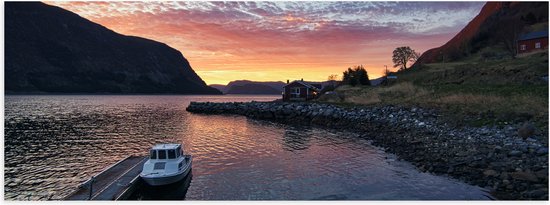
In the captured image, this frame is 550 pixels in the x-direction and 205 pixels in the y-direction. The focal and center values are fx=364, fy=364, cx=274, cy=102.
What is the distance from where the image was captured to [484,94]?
153ft

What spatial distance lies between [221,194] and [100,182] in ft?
26.0

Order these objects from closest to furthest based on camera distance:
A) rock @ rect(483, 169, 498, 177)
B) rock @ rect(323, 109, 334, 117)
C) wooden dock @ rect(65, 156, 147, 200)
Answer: wooden dock @ rect(65, 156, 147, 200)
rock @ rect(483, 169, 498, 177)
rock @ rect(323, 109, 334, 117)

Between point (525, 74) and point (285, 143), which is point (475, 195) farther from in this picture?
point (525, 74)

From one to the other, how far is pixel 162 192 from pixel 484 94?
41917 mm

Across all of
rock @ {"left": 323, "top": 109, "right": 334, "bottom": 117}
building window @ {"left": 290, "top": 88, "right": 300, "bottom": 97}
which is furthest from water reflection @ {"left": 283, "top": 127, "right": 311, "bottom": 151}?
building window @ {"left": 290, "top": 88, "right": 300, "bottom": 97}

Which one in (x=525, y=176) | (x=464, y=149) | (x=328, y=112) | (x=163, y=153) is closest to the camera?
(x=525, y=176)

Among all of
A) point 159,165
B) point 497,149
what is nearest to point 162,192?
point 159,165

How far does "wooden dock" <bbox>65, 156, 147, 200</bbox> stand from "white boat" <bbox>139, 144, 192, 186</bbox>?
0.88m

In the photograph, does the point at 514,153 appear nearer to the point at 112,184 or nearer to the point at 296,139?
the point at 296,139

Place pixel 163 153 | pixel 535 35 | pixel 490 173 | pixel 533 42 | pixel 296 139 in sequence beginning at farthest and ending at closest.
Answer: pixel 535 35, pixel 533 42, pixel 296 139, pixel 163 153, pixel 490 173

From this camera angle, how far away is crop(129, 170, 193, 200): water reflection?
22188mm

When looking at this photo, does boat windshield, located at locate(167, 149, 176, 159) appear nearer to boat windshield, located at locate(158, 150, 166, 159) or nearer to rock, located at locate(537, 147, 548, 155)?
boat windshield, located at locate(158, 150, 166, 159)

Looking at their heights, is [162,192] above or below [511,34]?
below

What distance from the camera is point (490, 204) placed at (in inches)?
680
